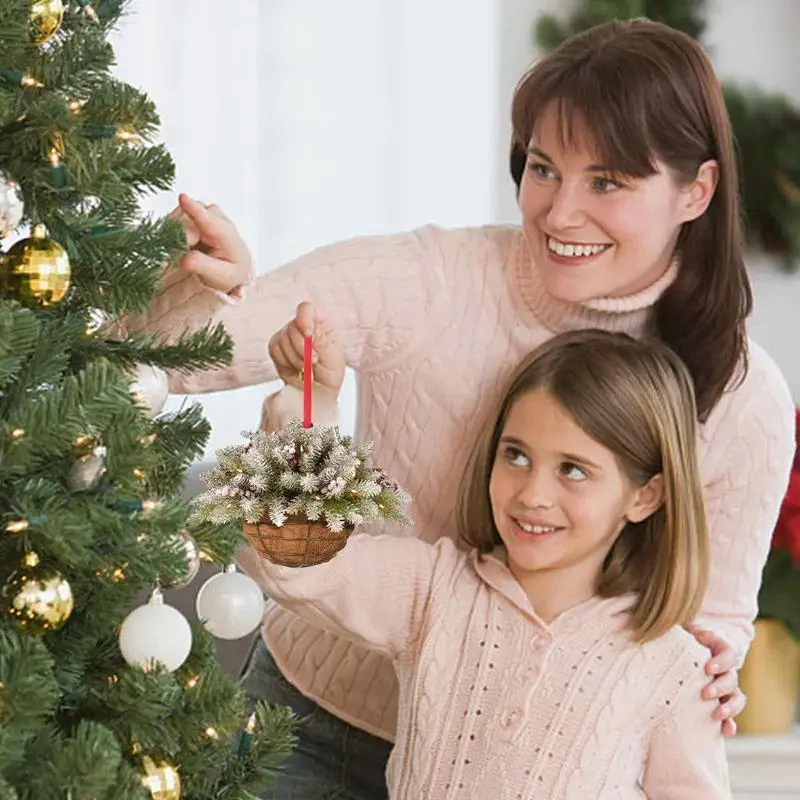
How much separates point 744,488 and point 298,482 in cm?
70

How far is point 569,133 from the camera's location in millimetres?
1697

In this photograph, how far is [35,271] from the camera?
3.71ft

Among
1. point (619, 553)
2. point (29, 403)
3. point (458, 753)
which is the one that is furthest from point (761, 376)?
point (29, 403)

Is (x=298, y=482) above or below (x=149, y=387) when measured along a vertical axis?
below

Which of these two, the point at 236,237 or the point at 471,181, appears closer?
the point at 236,237

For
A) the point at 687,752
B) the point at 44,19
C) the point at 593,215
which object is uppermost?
the point at 44,19

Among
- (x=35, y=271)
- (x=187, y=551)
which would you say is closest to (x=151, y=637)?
(x=187, y=551)

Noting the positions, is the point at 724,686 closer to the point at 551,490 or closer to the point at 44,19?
the point at 551,490

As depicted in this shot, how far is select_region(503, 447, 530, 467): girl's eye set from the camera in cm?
173

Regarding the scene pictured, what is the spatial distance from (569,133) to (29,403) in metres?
0.80

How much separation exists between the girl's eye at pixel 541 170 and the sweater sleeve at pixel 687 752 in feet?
1.95

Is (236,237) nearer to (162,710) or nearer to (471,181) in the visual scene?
(162,710)

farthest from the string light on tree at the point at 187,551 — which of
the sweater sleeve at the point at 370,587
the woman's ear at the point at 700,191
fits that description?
the woman's ear at the point at 700,191

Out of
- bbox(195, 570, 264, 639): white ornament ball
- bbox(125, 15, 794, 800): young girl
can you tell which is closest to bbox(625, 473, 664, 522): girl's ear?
bbox(125, 15, 794, 800): young girl
